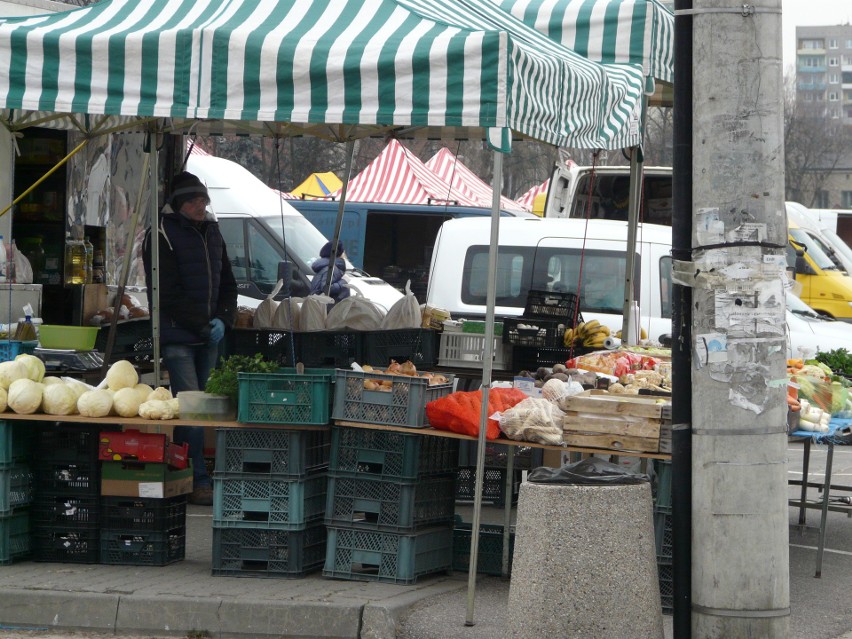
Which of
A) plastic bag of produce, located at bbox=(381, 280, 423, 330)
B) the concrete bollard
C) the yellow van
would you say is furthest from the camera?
the yellow van

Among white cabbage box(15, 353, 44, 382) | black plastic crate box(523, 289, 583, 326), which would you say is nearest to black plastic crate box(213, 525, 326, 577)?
white cabbage box(15, 353, 44, 382)

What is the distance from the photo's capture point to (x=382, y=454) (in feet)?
23.0

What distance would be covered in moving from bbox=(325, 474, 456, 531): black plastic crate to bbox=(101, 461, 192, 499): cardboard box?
974mm

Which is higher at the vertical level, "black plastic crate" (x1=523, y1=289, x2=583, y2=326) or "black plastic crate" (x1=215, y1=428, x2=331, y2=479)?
"black plastic crate" (x1=523, y1=289, x2=583, y2=326)

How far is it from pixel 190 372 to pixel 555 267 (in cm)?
523

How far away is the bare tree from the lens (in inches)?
3383

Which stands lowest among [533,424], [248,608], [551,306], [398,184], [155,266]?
[248,608]

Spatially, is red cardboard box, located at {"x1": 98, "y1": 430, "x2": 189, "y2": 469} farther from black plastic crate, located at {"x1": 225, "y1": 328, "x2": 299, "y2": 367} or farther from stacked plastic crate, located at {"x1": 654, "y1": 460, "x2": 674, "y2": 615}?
stacked plastic crate, located at {"x1": 654, "y1": 460, "x2": 674, "y2": 615}

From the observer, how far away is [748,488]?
4.98 metres

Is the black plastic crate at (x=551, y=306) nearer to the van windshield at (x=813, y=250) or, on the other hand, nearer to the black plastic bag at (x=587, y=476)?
the black plastic bag at (x=587, y=476)

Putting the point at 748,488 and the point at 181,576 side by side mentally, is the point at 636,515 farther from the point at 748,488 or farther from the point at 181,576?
the point at 181,576

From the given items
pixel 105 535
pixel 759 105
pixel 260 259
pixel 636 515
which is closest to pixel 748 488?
pixel 636 515

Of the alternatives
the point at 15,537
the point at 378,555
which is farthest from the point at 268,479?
the point at 15,537

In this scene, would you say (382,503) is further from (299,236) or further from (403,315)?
(299,236)
